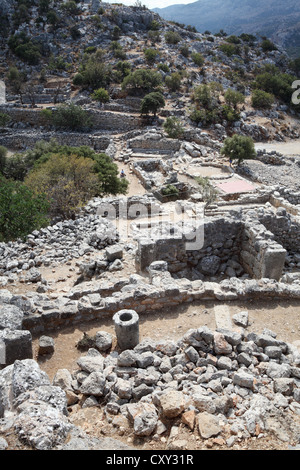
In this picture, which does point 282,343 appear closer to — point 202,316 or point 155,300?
point 202,316

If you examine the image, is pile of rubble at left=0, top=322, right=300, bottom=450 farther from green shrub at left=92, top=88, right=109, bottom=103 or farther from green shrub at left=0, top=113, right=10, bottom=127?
green shrub at left=92, top=88, right=109, bottom=103

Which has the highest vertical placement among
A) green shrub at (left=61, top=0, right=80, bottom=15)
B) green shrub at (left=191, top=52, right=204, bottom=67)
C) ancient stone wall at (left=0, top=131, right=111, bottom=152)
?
green shrub at (left=61, top=0, right=80, bottom=15)

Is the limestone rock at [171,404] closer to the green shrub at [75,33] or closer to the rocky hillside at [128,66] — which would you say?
the rocky hillside at [128,66]

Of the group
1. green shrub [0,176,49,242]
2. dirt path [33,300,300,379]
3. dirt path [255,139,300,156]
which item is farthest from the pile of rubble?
dirt path [255,139,300,156]

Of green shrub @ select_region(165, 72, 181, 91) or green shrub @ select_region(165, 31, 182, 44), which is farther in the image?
green shrub @ select_region(165, 31, 182, 44)

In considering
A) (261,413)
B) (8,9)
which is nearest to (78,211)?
(261,413)

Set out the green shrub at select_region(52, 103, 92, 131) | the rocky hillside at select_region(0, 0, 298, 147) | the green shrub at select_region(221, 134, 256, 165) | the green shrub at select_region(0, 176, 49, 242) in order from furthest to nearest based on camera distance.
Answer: the rocky hillside at select_region(0, 0, 298, 147) < the green shrub at select_region(52, 103, 92, 131) < the green shrub at select_region(221, 134, 256, 165) < the green shrub at select_region(0, 176, 49, 242)

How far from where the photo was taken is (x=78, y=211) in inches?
667

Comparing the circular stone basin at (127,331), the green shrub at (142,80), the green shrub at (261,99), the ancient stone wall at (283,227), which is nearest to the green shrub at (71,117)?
the green shrub at (142,80)

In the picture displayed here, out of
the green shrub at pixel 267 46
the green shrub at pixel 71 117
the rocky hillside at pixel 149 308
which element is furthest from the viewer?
the green shrub at pixel 267 46

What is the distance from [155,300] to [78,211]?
373 inches

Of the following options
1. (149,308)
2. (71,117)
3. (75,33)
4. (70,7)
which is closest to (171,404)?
(149,308)

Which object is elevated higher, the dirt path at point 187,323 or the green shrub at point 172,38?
the green shrub at point 172,38

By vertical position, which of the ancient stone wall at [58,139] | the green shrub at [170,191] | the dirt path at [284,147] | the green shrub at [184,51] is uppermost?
the green shrub at [184,51]
